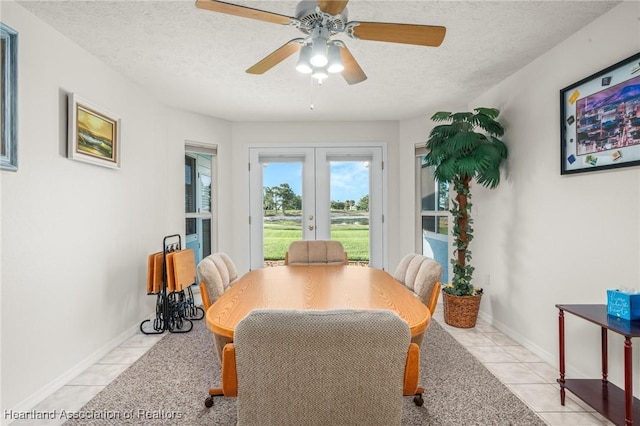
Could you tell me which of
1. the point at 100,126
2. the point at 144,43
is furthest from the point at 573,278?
the point at 100,126

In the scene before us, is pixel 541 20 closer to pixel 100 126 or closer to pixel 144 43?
pixel 144 43

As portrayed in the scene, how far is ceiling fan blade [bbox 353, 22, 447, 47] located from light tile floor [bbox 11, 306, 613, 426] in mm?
2153

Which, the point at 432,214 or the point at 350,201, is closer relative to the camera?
the point at 432,214

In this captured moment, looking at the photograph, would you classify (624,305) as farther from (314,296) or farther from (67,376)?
(67,376)

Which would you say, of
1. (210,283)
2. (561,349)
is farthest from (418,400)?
(210,283)

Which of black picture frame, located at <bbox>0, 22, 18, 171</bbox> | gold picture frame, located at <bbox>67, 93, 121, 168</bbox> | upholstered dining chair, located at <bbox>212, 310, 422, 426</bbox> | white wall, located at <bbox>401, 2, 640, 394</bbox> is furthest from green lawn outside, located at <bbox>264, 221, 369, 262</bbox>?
upholstered dining chair, located at <bbox>212, 310, 422, 426</bbox>

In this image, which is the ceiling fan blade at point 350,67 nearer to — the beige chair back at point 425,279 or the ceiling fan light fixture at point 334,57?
the ceiling fan light fixture at point 334,57

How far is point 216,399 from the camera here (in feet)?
6.74

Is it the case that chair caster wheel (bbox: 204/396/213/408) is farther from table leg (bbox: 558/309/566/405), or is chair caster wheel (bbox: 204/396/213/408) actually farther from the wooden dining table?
table leg (bbox: 558/309/566/405)

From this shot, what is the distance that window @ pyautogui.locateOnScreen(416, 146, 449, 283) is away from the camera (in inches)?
164

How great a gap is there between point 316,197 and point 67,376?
319 cm

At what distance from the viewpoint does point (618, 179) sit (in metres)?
1.98

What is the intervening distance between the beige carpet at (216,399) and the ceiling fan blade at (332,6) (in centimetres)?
211

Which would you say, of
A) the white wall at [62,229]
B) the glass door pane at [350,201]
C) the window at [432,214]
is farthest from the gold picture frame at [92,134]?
the window at [432,214]
